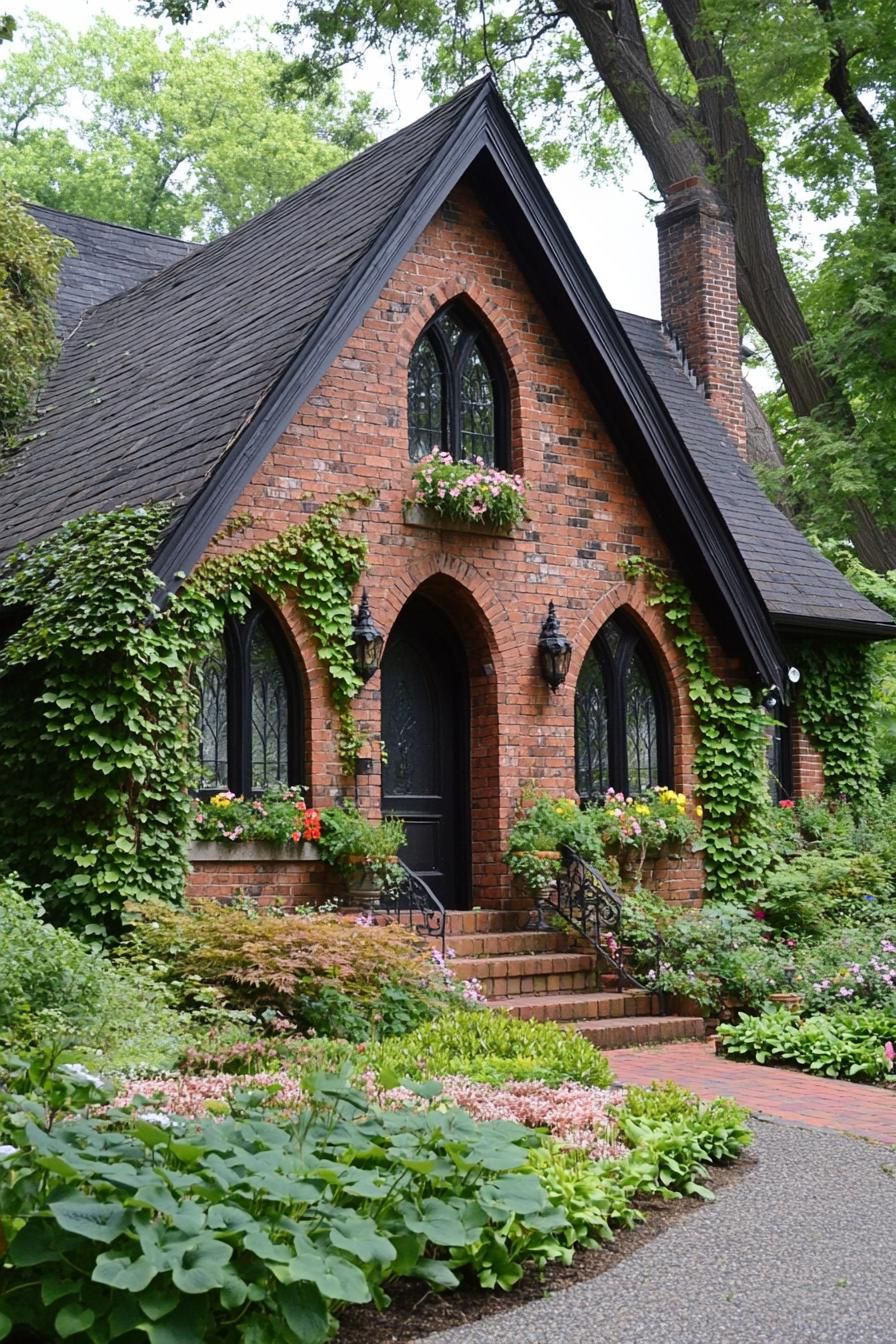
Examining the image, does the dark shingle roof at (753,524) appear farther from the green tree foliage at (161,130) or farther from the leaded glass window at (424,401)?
the green tree foliage at (161,130)

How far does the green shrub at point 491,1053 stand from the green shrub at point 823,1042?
191 cm

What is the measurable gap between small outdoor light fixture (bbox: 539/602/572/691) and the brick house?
0.17m

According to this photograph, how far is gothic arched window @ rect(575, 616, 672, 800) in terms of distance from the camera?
1319 centimetres

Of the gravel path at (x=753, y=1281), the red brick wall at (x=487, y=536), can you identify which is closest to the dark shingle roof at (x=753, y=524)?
the red brick wall at (x=487, y=536)

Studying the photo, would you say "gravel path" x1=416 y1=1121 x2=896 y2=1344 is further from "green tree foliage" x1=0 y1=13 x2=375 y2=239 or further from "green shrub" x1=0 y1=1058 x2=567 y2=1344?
"green tree foliage" x1=0 y1=13 x2=375 y2=239

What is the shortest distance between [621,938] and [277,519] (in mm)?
4065

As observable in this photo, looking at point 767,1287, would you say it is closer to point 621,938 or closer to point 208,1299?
point 208,1299

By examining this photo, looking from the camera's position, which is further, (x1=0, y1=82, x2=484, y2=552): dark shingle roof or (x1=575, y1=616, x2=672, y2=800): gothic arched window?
(x1=575, y1=616, x2=672, y2=800): gothic arched window

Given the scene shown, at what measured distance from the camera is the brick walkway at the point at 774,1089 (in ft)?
24.9

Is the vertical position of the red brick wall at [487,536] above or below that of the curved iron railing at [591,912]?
→ above

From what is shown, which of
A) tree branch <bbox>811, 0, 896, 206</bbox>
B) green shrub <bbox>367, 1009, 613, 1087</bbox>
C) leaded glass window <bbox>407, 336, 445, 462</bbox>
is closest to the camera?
green shrub <bbox>367, 1009, 613, 1087</bbox>

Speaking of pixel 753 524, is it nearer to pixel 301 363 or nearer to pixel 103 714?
pixel 301 363

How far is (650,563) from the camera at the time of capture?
13.3 m

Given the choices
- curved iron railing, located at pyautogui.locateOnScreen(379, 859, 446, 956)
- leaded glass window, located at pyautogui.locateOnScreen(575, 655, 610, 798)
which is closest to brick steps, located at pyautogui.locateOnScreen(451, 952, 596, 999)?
curved iron railing, located at pyautogui.locateOnScreen(379, 859, 446, 956)
